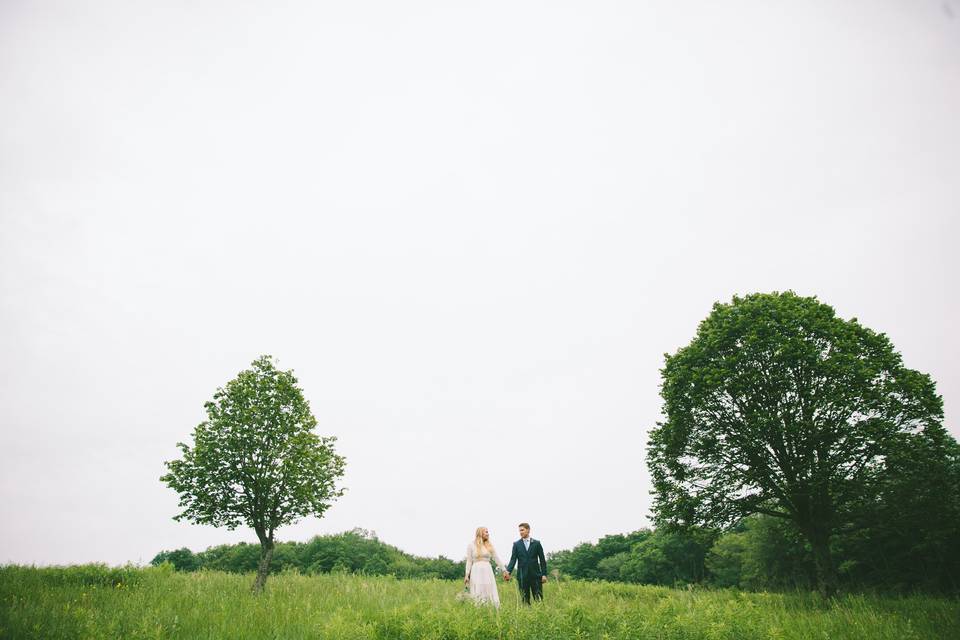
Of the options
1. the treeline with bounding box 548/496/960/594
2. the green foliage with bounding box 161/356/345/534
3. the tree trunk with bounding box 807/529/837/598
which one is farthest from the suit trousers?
the tree trunk with bounding box 807/529/837/598

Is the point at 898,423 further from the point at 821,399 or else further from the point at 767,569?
the point at 767,569

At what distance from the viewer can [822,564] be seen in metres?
17.8

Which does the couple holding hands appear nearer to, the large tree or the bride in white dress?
the bride in white dress

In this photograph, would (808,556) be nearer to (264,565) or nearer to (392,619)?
(264,565)

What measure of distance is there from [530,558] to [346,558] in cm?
3615

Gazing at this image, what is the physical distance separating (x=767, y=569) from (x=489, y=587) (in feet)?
135

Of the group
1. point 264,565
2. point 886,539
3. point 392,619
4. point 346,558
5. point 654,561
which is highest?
point 392,619

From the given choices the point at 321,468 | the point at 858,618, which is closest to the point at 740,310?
the point at 858,618

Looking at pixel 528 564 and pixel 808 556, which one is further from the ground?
pixel 528 564

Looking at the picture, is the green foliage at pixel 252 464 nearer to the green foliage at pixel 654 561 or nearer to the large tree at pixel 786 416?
the large tree at pixel 786 416

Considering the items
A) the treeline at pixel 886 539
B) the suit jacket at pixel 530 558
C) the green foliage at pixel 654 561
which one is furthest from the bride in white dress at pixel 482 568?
the green foliage at pixel 654 561

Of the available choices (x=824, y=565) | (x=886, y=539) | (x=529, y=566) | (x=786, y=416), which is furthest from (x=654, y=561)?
(x=529, y=566)

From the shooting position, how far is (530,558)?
1257 cm

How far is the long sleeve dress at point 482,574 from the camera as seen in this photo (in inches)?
444
